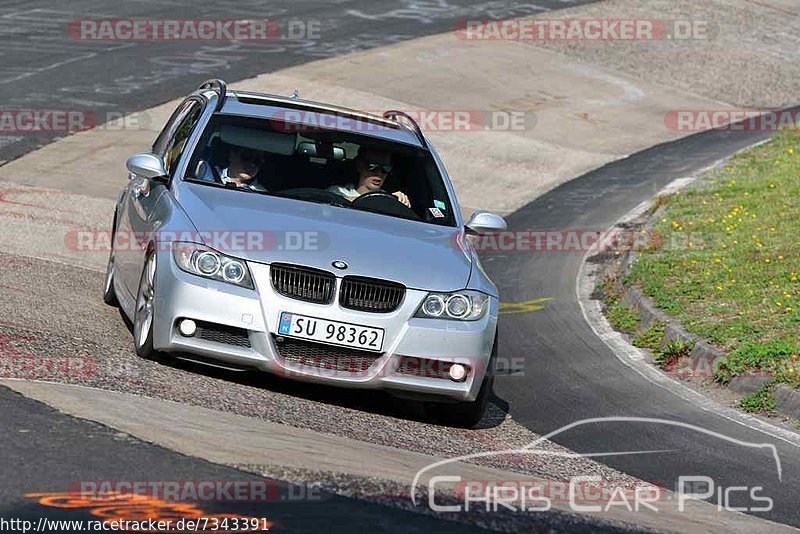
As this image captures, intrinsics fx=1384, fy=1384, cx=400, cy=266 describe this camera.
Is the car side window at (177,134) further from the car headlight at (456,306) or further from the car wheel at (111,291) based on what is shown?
the car headlight at (456,306)

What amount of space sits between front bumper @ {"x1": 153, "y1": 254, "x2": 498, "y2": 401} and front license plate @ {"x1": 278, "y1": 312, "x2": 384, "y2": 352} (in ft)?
0.10

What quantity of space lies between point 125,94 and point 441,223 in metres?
12.5

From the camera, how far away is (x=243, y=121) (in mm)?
9453

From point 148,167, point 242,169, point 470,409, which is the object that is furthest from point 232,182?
point 470,409

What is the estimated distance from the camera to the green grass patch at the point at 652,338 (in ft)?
38.2

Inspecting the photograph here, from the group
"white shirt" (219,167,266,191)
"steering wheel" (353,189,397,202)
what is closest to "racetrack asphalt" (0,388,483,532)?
"white shirt" (219,167,266,191)

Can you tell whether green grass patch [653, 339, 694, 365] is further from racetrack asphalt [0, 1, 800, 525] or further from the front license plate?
the front license plate

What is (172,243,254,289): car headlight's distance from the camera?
779 centimetres

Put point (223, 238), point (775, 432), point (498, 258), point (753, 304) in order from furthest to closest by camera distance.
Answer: point (498, 258) → point (753, 304) → point (775, 432) → point (223, 238)

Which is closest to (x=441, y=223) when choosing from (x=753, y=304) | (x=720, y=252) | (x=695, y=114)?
(x=753, y=304)

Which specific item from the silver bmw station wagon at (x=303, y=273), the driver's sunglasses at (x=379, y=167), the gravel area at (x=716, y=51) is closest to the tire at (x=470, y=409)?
the silver bmw station wagon at (x=303, y=273)

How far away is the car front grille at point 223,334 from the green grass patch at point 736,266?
4.13 metres

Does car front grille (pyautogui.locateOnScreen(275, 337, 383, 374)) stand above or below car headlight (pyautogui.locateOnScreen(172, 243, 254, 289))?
below

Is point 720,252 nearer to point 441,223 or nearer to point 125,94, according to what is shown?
point 441,223
